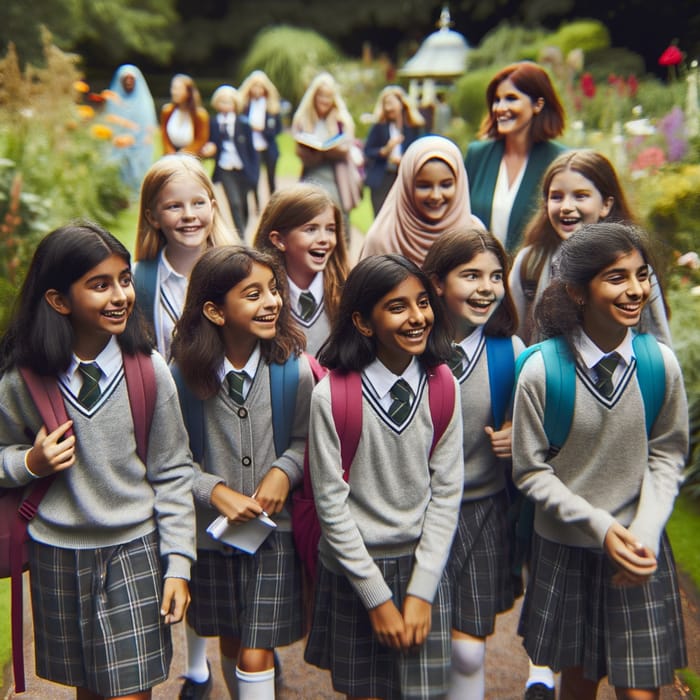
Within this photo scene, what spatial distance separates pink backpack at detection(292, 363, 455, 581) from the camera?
2.98m

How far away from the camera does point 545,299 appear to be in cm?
318

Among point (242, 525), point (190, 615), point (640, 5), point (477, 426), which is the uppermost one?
point (640, 5)

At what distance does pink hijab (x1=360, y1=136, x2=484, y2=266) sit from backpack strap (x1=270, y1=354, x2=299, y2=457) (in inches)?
44.2

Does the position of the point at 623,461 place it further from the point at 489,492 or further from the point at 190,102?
the point at 190,102

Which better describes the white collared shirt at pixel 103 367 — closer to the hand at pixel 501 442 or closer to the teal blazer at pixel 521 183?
the hand at pixel 501 442

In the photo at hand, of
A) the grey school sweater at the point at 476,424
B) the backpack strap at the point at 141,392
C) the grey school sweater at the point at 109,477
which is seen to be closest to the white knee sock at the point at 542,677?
the grey school sweater at the point at 476,424

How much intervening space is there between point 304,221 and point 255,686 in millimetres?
1776

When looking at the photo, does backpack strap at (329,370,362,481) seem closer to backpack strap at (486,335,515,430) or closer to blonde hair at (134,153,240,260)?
backpack strap at (486,335,515,430)

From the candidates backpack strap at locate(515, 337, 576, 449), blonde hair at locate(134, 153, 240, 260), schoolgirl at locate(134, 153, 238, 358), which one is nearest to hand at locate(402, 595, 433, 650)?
backpack strap at locate(515, 337, 576, 449)

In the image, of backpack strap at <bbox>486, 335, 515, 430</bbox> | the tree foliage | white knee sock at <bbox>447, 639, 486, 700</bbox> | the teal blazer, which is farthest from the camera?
the tree foliage

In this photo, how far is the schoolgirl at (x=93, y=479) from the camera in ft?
9.45

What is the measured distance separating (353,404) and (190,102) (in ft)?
30.2

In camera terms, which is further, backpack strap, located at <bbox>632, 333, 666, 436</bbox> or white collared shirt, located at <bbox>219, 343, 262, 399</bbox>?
white collared shirt, located at <bbox>219, 343, 262, 399</bbox>

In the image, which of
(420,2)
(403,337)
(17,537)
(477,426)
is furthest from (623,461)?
(420,2)
